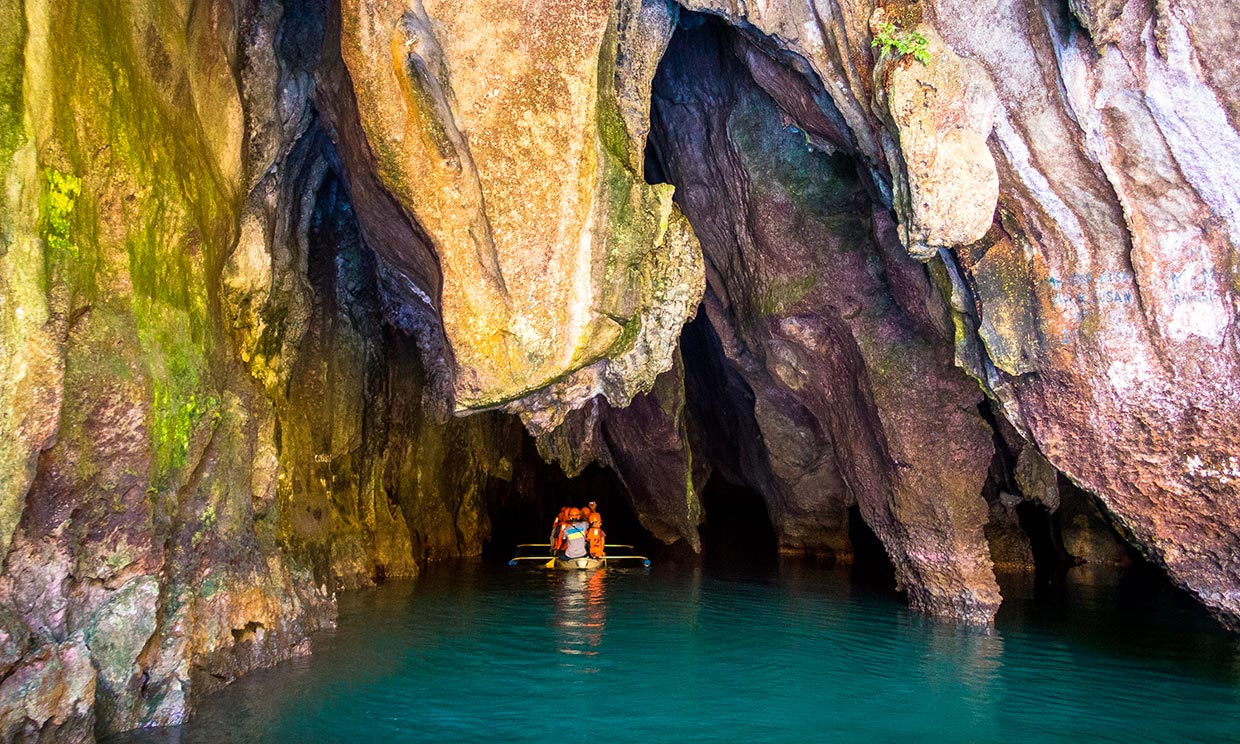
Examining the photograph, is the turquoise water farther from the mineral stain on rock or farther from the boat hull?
the boat hull

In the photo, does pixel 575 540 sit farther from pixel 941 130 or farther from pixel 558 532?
pixel 941 130

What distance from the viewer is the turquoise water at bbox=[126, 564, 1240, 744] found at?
6117 mm

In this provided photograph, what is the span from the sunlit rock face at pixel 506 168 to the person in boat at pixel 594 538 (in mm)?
8457

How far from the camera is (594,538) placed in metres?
16.4

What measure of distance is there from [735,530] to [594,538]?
337 inches

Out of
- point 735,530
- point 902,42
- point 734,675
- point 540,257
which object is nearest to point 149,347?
point 540,257

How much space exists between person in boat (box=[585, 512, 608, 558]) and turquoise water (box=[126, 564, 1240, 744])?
4080 mm

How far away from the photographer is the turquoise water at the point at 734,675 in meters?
6.12

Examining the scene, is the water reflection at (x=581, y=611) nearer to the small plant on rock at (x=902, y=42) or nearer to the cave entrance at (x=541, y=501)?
the cave entrance at (x=541, y=501)

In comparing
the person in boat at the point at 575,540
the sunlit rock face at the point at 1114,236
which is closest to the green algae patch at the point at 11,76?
the sunlit rock face at the point at 1114,236

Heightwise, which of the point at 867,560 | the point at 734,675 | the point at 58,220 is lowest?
the point at 734,675

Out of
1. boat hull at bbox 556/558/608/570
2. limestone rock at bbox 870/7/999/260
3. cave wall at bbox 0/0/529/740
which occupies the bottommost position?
boat hull at bbox 556/558/608/570

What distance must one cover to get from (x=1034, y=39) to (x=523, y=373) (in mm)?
5041

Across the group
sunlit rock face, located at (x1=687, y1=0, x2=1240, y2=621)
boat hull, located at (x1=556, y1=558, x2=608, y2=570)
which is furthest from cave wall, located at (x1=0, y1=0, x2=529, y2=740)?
boat hull, located at (x1=556, y1=558, x2=608, y2=570)
